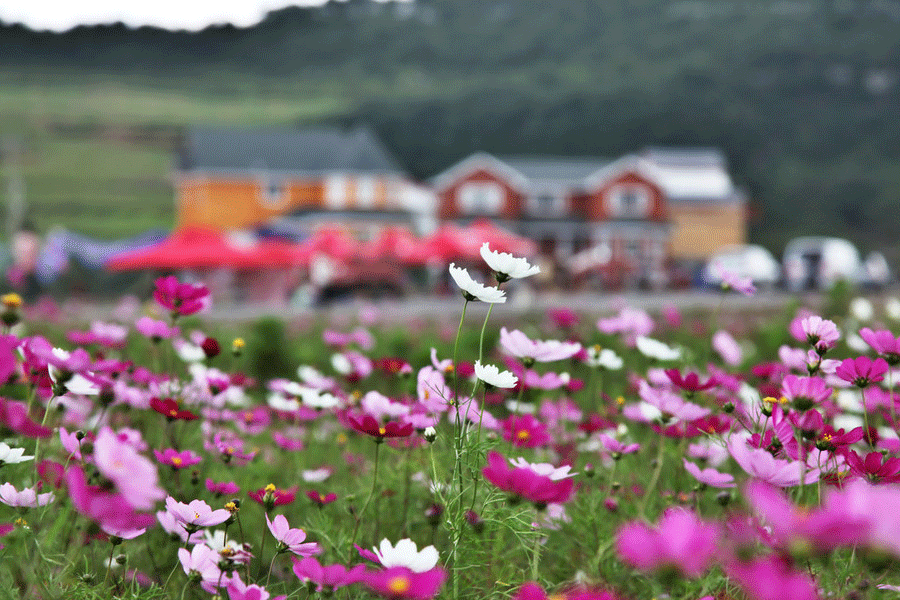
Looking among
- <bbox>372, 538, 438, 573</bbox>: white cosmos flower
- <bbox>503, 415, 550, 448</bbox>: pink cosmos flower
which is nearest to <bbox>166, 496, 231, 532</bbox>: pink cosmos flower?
<bbox>372, 538, 438, 573</bbox>: white cosmos flower

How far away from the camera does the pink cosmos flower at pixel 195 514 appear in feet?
4.22

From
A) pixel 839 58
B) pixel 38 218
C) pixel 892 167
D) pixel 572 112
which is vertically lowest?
pixel 38 218

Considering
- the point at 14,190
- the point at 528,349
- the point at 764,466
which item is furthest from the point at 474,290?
the point at 14,190

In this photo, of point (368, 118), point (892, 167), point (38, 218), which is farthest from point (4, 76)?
point (892, 167)

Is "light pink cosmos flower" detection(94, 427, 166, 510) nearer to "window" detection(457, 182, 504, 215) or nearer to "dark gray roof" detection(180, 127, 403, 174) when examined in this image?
"dark gray roof" detection(180, 127, 403, 174)

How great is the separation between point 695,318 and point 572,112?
59.8 meters

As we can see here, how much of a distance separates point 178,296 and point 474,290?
0.80 meters

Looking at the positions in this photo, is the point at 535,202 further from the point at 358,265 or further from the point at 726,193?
the point at 358,265

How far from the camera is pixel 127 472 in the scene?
767 millimetres

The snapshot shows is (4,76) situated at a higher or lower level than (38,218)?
higher

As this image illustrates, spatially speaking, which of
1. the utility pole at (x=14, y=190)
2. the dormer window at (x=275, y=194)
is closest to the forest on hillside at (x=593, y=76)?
the dormer window at (x=275, y=194)

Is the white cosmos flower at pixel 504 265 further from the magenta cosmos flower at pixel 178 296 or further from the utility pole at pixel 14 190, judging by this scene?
the utility pole at pixel 14 190

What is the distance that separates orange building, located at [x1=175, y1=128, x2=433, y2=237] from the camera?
36094 mm

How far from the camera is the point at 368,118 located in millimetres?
60312
